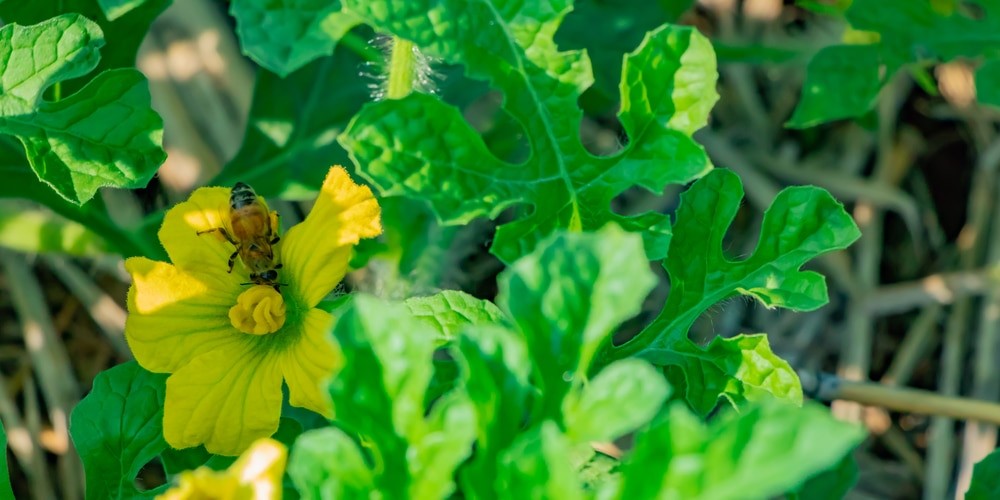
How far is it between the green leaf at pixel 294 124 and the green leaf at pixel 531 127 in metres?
0.75

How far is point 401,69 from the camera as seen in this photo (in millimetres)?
1848

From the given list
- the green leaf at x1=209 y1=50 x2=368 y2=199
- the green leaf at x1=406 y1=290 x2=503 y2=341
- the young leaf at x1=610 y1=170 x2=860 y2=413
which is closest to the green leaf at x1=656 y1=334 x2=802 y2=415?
the young leaf at x1=610 y1=170 x2=860 y2=413

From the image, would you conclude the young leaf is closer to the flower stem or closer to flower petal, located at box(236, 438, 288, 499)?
the flower stem

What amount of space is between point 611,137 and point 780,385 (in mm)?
1408

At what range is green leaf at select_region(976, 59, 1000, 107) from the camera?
2146 millimetres

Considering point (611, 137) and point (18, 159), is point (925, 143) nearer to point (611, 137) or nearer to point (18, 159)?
point (611, 137)

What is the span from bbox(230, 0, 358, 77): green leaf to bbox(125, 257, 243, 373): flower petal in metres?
0.34

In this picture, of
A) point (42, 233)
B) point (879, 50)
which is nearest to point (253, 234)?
point (42, 233)

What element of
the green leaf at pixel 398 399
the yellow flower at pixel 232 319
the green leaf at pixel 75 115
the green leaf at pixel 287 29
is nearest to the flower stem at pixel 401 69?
the green leaf at pixel 287 29

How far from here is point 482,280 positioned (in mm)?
2744

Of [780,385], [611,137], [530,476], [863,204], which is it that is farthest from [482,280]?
[530,476]

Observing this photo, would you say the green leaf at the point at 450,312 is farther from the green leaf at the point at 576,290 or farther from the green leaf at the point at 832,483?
the green leaf at the point at 832,483

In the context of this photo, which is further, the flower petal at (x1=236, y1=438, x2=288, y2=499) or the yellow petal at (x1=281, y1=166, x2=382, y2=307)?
the yellow petal at (x1=281, y1=166, x2=382, y2=307)

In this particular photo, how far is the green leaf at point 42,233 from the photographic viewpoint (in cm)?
237
